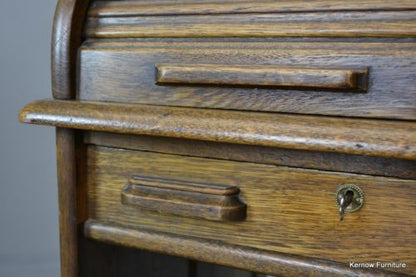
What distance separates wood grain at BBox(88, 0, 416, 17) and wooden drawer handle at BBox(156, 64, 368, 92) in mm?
66

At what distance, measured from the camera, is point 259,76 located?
0.64 m

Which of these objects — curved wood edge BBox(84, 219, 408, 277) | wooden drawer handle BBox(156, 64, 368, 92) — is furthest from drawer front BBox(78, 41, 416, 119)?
curved wood edge BBox(84, 219, 408, 277)

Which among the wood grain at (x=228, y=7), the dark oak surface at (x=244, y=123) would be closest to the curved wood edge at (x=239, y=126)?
the dark oak surface at (x=244, y=123)

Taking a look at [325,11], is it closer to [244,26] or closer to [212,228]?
[244,26]

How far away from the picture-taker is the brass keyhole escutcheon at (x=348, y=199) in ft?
2.00

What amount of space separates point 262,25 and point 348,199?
211 mm

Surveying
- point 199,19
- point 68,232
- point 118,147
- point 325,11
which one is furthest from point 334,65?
point 68,232

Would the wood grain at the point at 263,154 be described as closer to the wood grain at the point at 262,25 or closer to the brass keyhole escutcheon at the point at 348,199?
the brass keyhole escutcheon at the point at 348,199

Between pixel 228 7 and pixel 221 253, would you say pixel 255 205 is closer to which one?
pixel 221 253

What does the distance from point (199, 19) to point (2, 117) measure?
3.01 feet

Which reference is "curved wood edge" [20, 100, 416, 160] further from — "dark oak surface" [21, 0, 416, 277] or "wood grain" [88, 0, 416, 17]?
"wood grain" [88, 0, 416, 17]

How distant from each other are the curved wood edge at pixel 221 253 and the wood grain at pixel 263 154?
0.34 feet

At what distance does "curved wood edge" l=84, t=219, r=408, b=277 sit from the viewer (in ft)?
2.08

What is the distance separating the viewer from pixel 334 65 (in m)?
0.62
